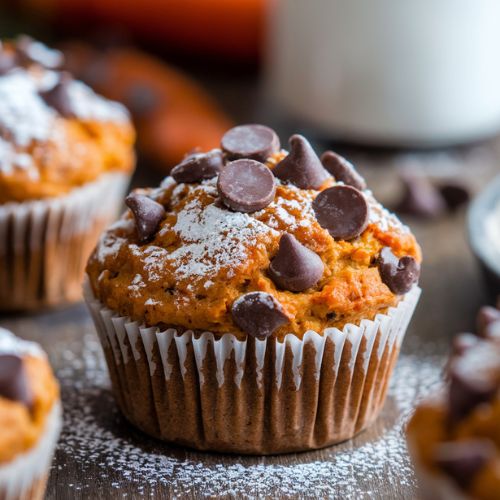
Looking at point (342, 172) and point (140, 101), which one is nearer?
point (342, 172)

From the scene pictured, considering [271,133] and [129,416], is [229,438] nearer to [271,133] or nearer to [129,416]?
[129,416]

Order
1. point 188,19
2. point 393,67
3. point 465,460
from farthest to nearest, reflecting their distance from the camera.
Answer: point 188,19 < point 393,67 < point 465,460

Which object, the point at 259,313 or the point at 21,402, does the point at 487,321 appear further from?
the point at 21,402

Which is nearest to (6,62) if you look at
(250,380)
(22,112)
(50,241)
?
(22,112)

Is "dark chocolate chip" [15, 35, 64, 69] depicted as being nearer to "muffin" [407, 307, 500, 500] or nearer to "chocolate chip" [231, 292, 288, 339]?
"chocolate chip" [231, 292, 288, 339]

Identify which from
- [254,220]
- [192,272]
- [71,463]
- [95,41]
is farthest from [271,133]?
[95,41]

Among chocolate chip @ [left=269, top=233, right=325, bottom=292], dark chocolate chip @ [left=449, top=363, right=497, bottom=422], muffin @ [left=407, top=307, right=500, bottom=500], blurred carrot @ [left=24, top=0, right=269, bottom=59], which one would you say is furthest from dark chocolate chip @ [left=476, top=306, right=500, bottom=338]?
blurred carrot @ [left=24, top=0, right=269, bottom=59]

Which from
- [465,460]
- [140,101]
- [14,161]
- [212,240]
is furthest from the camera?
[140,101]

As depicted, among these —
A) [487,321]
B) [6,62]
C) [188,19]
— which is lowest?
[188,19]
